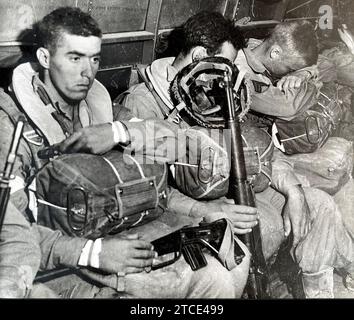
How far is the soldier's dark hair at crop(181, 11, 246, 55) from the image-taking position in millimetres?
1964

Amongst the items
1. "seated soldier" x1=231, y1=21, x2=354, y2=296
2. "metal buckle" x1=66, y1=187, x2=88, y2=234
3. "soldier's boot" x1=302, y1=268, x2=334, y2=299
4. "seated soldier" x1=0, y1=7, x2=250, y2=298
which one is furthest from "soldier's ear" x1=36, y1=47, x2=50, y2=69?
"soldier's boot" x1=302, y1=268, x2=334, y2=299

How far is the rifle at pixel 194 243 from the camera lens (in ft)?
5.43

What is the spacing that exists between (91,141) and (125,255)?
0.42m

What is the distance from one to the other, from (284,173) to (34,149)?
1.14 meters

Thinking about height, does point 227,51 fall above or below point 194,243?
above

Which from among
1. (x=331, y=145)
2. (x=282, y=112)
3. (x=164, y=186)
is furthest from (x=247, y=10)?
(x=164, y=186)

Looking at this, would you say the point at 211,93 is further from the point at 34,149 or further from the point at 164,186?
the point at 34,149

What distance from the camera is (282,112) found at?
2143 millimetres

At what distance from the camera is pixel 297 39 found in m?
2.16

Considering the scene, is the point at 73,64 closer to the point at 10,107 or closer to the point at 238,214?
the point at 10,107

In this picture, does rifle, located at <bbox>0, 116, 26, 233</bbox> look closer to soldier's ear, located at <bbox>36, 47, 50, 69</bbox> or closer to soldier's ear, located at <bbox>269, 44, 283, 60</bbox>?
soldier's ear, located at <bbox>36, 47, 50, 69</bbox>

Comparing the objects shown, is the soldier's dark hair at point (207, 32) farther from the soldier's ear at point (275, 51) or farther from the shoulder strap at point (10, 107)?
the shoulder strap at point (10, 107)

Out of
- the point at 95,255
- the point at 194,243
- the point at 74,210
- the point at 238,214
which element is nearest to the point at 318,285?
the point at 238,214
